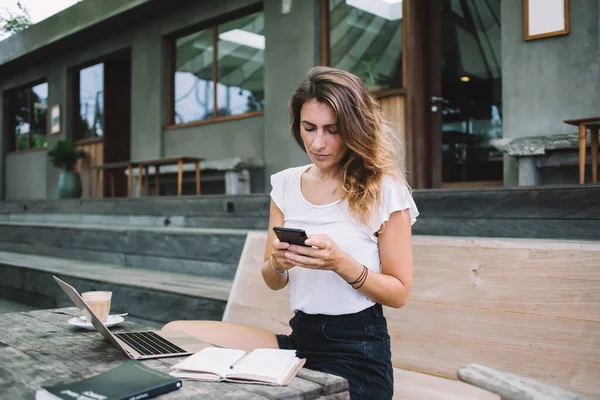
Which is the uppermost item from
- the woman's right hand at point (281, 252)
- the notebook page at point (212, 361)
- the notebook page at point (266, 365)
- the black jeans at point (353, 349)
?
the woman's right hand at point (281, 252)

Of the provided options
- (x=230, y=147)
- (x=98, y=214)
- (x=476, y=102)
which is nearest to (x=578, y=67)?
(x=476, y=102)

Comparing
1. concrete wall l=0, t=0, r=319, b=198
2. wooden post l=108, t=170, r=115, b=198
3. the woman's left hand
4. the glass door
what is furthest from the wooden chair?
wooden post l=108, t=170, r=115, b=198

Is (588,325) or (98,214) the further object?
(98,214)

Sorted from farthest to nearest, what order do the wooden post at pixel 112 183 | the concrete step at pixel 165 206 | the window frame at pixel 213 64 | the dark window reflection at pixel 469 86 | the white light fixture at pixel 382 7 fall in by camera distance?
the wooden post at pixel 112 183, the window frame at pixel 213 64, the dark window reflection at pixel 469 86, the white light fixture at pixel 382 7, the concrete step at pixel 165 206

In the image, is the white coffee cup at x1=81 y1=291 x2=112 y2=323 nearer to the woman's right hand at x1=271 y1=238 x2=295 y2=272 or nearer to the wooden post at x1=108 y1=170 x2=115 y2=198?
the woman's right hand at x1=271 y1=238 x2=295 y2=272

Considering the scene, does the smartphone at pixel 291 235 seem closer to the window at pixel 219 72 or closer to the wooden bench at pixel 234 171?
the wooden bench at pixel 234 171

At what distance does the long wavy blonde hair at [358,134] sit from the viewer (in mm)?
1553

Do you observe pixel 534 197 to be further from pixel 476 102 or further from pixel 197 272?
pixel 476 102

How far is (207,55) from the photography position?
6.95 metres

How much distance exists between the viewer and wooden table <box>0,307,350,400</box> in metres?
1.00

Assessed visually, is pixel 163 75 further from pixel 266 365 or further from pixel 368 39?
pixel 266 365

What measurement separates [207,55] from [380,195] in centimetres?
591

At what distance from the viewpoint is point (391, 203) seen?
1.51 meters

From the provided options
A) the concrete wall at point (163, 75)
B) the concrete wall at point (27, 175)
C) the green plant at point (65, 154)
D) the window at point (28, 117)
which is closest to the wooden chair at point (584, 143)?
the concrete wall at point (163, 75)
